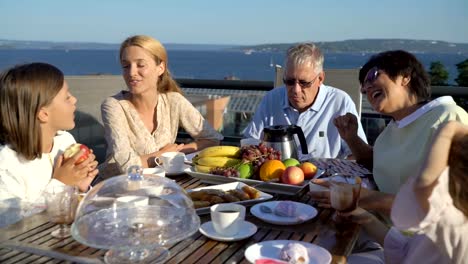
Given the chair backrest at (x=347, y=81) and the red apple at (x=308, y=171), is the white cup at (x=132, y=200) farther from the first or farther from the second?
the chair backrest at (x=347, y=81)

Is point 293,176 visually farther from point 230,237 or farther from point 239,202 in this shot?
point 230,237

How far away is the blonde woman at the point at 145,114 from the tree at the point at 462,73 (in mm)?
9149

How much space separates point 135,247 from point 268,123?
7.43ft

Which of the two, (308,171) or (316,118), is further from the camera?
(316,118)

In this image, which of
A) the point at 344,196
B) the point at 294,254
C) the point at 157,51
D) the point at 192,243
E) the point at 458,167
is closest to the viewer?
the point at 458,167

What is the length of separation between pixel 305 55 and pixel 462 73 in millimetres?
9589

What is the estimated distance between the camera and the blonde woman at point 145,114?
298cm

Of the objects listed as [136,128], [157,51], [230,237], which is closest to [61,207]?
[230,237]

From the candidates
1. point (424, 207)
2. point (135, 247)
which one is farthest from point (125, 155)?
point (424, 207)

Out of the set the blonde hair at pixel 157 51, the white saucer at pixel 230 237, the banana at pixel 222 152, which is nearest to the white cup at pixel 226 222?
the white saucer at pixel 230 237

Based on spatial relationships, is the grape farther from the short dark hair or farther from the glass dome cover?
the glass dome cover

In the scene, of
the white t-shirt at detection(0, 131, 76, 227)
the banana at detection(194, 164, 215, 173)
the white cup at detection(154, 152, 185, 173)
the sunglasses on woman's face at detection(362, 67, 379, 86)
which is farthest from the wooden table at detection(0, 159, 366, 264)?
the sunglasses on woman's face at detection(362, 67, 379, 86)

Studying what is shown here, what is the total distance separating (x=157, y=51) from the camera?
3.25m

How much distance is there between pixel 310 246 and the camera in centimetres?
150
